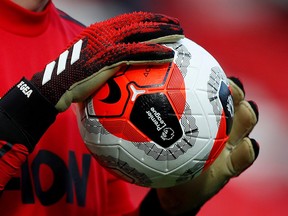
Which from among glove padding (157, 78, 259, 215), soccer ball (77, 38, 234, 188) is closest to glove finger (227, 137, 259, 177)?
glove padding (157, 78, 259, 215)

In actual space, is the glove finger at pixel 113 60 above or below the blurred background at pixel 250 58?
above

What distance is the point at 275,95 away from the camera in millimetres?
3205

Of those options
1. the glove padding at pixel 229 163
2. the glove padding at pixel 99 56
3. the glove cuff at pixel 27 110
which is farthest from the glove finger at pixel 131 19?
the glove padding at pixel 229 163

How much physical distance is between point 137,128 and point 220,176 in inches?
→ 15.3

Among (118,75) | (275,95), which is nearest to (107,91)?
(118,75)

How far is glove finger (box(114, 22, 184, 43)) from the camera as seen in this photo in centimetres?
111

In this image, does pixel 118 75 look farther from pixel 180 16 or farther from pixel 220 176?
pixel 180 16

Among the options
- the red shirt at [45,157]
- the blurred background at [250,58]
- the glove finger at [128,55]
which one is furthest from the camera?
the blurred background at [250,58]

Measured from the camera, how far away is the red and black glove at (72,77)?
109cm

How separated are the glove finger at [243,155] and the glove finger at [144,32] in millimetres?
371

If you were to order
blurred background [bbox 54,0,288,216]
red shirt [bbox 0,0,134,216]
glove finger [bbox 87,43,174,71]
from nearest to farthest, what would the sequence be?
glove finger [bbox 87,43,174,71]
red shirt [bbox 0,0,134,216]
blurred background [bbox 54,0,288,216]

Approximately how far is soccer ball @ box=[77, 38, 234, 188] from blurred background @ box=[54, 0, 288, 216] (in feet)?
5.14

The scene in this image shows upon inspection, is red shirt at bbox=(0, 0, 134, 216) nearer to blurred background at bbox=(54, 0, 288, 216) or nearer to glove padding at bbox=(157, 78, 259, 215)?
glove padding at bbox=(157, 78, 259, 215)

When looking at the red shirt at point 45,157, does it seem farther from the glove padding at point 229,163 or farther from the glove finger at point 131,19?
the glove finger at point 131,19
